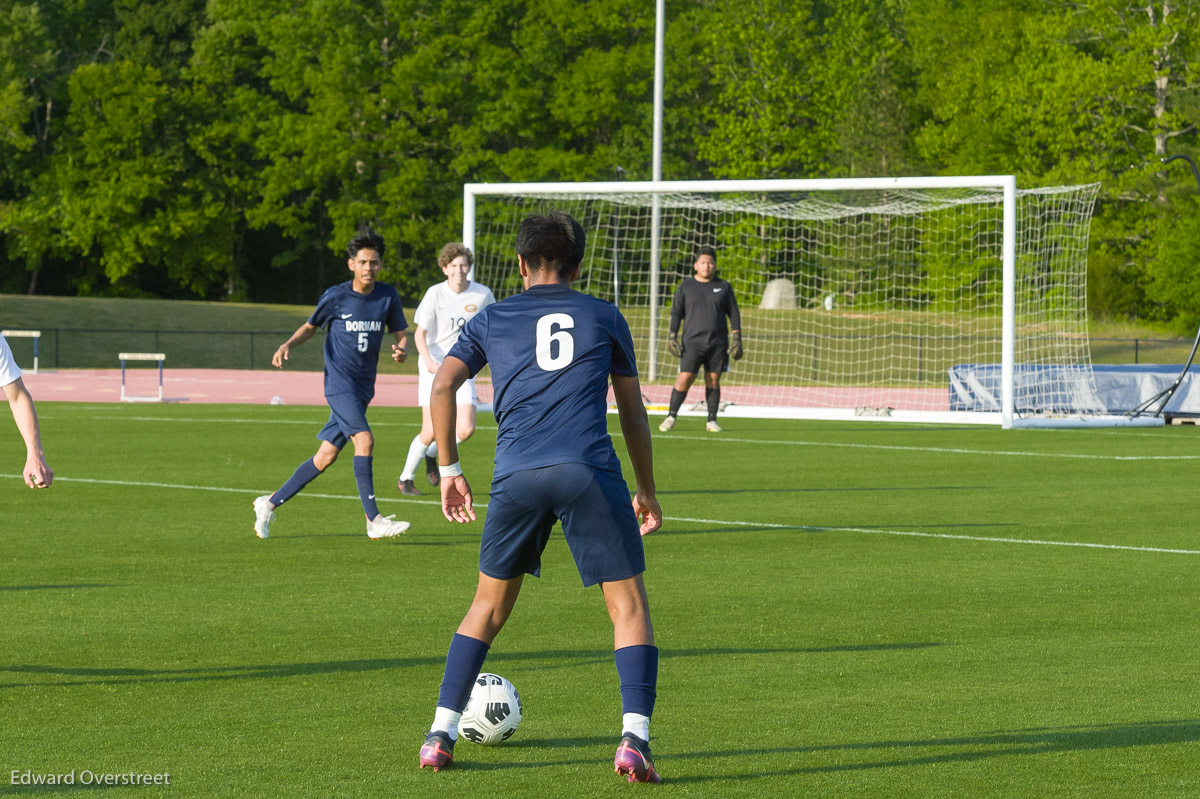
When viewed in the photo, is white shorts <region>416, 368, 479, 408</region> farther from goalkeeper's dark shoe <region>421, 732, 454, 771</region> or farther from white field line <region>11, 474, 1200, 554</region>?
goalkeeper's dark shoe <region>421, 732, 454, 771</region>

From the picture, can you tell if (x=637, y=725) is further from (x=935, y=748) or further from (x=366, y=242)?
(x=366, y=242)

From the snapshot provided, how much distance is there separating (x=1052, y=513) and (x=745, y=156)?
140 feet

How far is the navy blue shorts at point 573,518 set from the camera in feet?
15.9

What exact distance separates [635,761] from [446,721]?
0.65 metres

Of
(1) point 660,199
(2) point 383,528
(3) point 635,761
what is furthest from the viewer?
(1) point 660,199

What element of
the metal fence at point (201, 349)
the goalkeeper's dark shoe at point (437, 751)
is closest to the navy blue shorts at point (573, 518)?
the goalkeeper's dark shoe at point (437, 751)

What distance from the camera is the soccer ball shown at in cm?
527

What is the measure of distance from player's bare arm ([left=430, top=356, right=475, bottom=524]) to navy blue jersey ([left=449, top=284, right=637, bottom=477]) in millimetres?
165

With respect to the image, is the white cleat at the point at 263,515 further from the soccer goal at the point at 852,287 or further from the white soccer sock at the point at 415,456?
the soccer goal at the point at 852,287

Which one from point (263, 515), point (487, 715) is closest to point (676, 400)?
point (263, 515)

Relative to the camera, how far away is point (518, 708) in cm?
534

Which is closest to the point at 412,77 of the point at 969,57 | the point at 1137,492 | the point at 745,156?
the point at 745,156

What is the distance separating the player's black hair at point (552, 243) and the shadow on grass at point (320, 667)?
85.7 inches

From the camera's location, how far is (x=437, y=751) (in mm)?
4945
